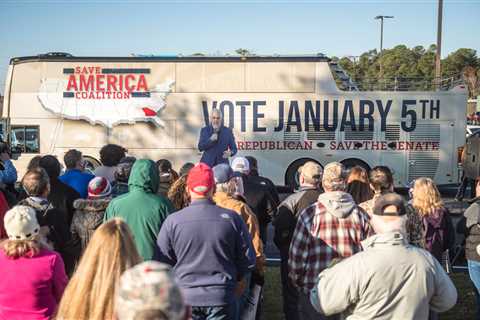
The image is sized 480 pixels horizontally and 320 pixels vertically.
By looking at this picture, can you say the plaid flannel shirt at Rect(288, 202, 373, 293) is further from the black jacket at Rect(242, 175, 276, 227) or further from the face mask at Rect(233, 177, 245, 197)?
the black jacket at Rect(242, 175, 276, 227)

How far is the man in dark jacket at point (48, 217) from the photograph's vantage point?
461 centimetres

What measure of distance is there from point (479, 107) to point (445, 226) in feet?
80.0

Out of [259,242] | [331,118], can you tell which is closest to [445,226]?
[259,242]

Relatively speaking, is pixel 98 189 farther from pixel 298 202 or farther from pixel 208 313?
pixel 208 313

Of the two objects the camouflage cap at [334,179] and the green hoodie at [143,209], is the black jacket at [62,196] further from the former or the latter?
the camouflage cap at [334,179]

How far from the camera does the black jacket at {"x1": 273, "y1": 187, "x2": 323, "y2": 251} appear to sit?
193 inches

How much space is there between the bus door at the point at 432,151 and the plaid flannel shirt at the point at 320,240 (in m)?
11.4

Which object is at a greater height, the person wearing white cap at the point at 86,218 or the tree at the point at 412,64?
the tree at the point at 412,64

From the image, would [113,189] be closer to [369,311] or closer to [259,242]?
[259,242]

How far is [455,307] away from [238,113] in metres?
9.64

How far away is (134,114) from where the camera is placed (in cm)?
1553

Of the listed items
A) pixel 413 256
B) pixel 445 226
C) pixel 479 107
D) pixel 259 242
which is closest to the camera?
pixel 413 256

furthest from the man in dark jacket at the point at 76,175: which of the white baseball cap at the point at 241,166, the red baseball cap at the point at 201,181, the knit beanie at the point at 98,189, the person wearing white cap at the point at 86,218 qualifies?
the red baseball cap at the point at 201,181

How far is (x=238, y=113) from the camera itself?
1534cm
